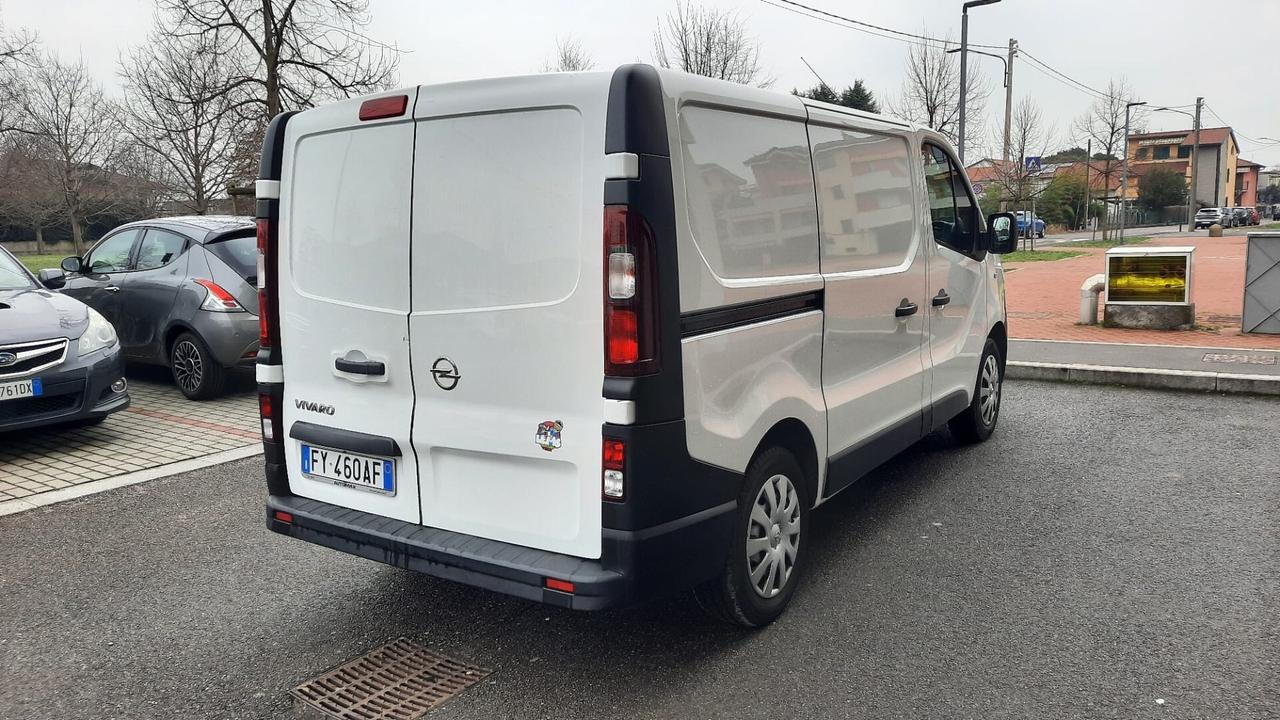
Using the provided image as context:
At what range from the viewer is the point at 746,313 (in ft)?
10.8

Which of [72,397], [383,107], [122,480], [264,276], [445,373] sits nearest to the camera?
[445,373]

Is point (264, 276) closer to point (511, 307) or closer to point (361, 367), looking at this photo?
point (361, 367)

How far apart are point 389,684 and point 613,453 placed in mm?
1206

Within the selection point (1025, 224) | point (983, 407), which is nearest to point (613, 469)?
point (983, 407)

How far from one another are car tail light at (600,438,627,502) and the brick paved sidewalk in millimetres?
9146

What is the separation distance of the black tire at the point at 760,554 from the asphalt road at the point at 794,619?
0.41ft

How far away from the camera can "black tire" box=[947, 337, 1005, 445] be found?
6195 millimetres

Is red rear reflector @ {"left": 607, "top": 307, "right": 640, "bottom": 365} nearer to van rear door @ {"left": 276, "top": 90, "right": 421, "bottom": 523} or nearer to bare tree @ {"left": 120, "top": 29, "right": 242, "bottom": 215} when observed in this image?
van rear door @ {"left": 276, "top": 90, "right": 421, "bottom": 523}

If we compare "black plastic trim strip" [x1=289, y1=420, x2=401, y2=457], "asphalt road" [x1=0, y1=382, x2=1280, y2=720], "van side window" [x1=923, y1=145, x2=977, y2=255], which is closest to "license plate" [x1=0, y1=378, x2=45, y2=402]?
"asphalt road" [x1=0, y1=382, x2=1280, y2=720]

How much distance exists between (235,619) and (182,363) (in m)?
5.17

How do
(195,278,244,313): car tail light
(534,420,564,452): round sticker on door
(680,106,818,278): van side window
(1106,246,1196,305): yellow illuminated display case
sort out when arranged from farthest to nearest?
1. (1106,246,1196,305): yellow illuminated display case
2. (195,278,244,313): car tail light
3. (680,106,818,278): van side window
4. (534,420,564,452): round sticker on door

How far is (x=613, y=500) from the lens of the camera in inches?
114

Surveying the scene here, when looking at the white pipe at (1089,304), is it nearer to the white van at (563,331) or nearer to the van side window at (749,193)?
the white van at (563,331)

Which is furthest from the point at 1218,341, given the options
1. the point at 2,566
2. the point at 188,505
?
the point at 2,566
